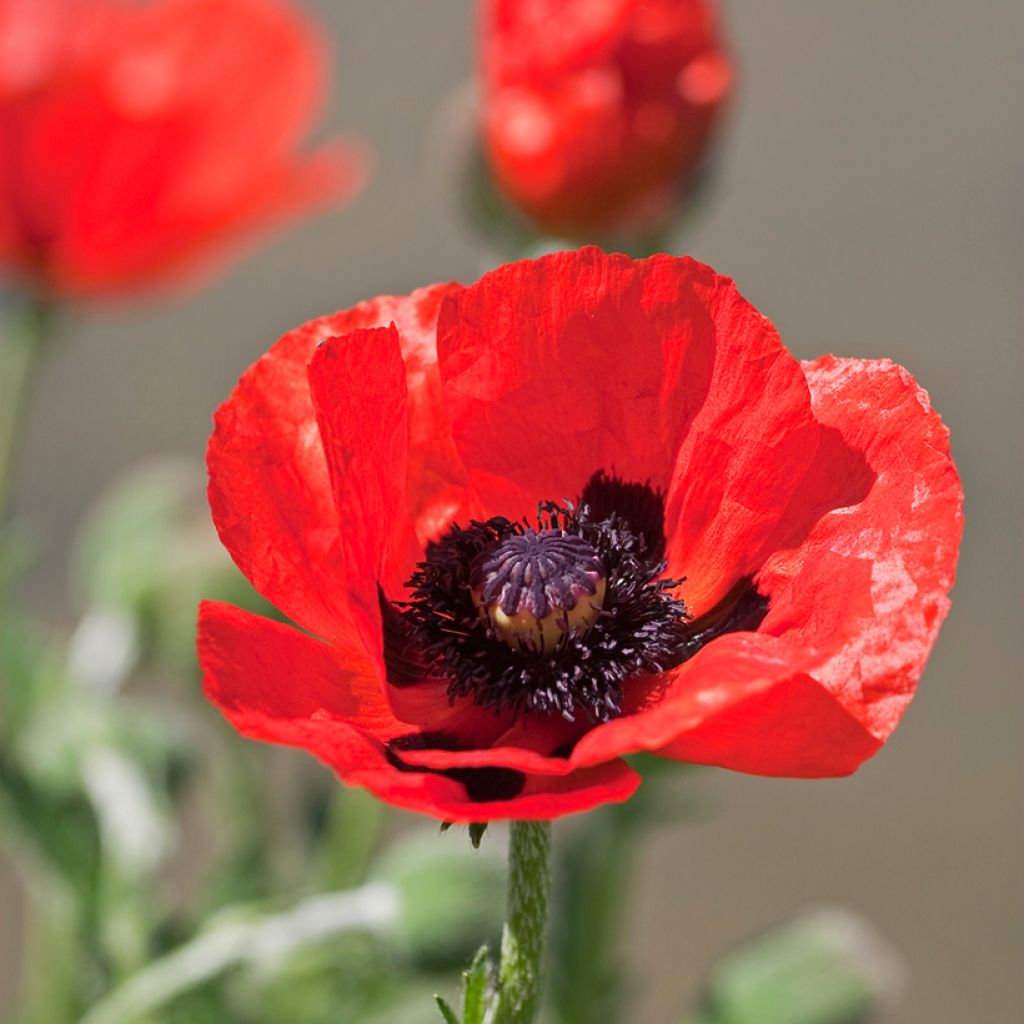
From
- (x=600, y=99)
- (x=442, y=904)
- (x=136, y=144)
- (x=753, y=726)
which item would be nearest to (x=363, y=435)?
(x=753, y=726)

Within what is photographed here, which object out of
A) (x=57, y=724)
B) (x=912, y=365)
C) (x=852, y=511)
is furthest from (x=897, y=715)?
(x=912, y=365)

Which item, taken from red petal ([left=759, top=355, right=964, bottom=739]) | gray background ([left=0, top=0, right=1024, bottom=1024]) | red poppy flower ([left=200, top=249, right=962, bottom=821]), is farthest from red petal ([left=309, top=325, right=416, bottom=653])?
gray background ([left=0, top=0, right=1024, bottom=1024])

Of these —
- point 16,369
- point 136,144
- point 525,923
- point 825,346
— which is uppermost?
point 825,346

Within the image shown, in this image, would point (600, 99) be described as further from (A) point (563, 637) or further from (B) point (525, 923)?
(B) point (525, 923)

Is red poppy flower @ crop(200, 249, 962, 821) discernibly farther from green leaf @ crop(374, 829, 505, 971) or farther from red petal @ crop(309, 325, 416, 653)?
green leaf @ crop(374, 829, 505, 971)

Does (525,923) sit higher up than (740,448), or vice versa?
(740,448)

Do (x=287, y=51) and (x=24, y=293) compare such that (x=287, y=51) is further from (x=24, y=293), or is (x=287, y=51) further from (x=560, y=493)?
(x=560, y=493)

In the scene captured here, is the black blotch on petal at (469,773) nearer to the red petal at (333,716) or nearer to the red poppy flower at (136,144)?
the red petal at (333,716)
